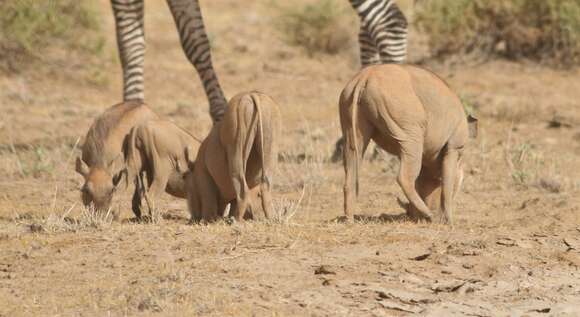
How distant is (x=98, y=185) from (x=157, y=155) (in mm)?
457

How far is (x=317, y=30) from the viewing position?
67.4ft

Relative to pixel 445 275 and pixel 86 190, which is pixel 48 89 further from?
pixel 445 275

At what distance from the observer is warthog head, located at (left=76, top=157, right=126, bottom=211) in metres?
8.76

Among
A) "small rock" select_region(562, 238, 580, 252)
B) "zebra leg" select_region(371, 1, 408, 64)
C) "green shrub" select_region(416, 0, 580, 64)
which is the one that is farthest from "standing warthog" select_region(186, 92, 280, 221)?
"green shrub" select_region(416, 0, 580, 64)

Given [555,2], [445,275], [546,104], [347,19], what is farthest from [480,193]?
[347,19]

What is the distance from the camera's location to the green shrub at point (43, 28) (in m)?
16.9

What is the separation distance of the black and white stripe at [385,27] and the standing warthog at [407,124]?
3.68m

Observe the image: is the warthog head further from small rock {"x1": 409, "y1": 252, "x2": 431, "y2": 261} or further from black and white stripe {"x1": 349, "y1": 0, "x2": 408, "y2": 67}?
black and white stripe {"x1": 349, "y1": 0, "x2": 408, "y2": 67}

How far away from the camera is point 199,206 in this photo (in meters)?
8.77

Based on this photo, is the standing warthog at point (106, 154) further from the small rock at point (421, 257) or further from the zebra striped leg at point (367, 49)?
the zebra striped leg at point (367, 49)

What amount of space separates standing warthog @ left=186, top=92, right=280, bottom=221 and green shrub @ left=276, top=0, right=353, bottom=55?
39.8 ft

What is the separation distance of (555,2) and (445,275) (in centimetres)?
1174

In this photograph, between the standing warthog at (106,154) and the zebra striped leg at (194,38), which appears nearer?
the standing warthog at (106,154)

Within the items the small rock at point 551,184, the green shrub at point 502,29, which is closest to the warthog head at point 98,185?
the small rock at point 551,184
